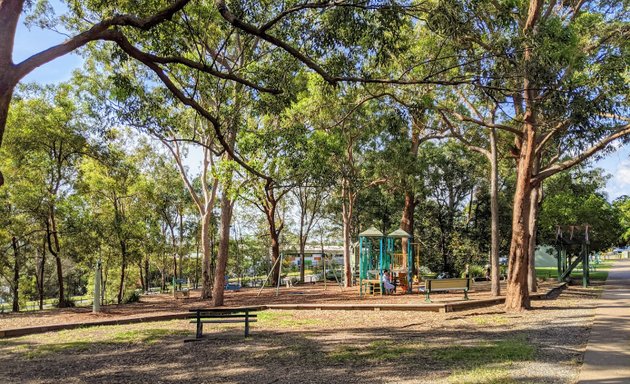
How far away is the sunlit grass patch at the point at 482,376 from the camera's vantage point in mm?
5789

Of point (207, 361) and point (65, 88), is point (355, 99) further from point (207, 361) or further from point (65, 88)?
point (65, 88)

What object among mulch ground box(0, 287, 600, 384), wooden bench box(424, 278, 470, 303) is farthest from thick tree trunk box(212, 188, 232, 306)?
wooden bench box(424, 278, 470, 303)

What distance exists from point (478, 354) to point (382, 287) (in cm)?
1240

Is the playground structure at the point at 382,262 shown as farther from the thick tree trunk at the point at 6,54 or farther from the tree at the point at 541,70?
the thick tree trunk at the point at 6,54

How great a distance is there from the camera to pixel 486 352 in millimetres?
7680

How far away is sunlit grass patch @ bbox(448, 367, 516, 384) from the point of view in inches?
228

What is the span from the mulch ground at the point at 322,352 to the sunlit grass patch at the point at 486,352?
0.02 m

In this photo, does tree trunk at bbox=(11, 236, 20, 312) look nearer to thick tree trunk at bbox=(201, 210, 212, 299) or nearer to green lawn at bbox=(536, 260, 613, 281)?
thick tree trunk at bbox=(201, 210, 212, 299)

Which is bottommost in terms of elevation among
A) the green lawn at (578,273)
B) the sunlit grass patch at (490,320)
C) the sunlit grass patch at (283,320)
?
the green lawn at (578,273)

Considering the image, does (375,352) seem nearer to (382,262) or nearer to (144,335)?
(144,335)

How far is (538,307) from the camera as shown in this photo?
1410 centimetres

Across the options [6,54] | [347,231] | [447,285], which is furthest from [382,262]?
[6,54]

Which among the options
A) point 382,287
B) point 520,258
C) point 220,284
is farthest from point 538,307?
point 220,284

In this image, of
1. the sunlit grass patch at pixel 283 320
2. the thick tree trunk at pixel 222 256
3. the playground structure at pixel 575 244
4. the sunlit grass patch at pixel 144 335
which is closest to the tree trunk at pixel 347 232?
the thick tree trunk at pixel 222 256
